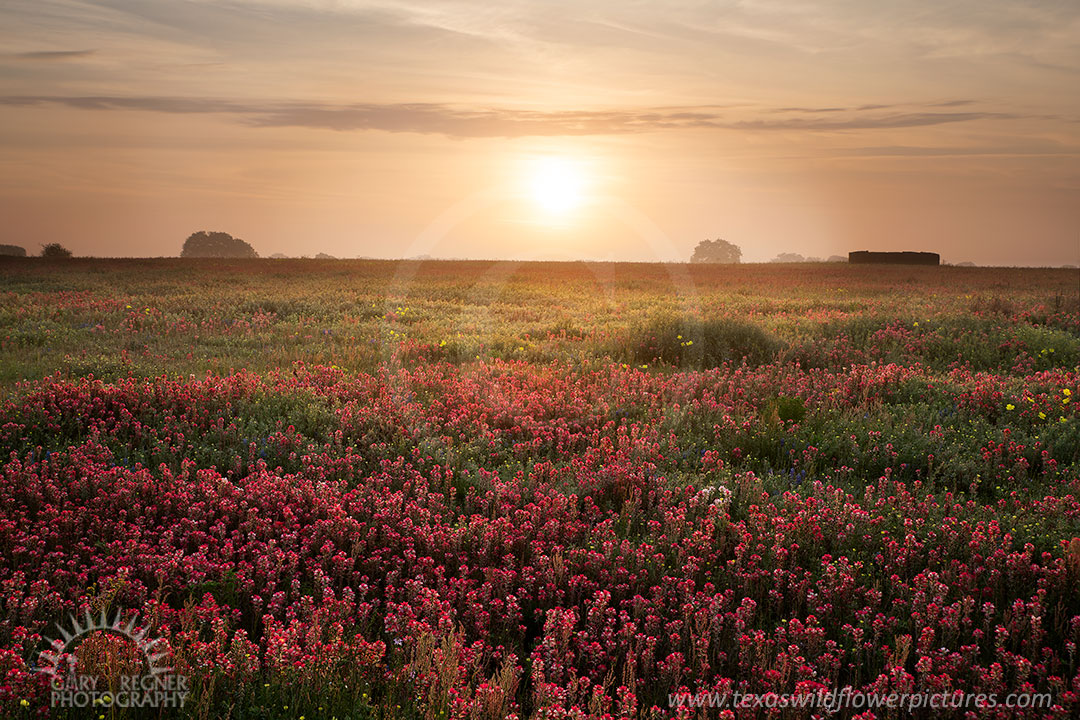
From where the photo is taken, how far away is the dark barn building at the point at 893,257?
64481 millimetres

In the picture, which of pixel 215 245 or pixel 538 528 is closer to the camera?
pixel 538 528

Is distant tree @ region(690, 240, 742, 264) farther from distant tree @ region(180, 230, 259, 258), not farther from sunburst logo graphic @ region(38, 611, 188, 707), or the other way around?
sunburst logo graphic @ region(38, 611, 188, 707)

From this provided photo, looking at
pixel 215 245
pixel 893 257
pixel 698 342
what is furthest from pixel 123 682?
pixel 215 245

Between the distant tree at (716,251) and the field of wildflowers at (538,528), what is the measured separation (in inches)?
5948

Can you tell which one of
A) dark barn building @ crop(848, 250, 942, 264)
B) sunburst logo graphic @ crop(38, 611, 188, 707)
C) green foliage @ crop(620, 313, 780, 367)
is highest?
dark barn building @ crop(848, 250, 942, 264)

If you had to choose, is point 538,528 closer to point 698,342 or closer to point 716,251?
point 698,342

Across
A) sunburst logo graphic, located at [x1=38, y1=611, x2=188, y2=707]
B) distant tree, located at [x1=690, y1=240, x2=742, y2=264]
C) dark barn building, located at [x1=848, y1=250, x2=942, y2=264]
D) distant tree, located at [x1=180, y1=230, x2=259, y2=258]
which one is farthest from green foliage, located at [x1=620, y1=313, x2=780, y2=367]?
distant tree, located at [x1=690, y1=240, x2=742, y2=264]

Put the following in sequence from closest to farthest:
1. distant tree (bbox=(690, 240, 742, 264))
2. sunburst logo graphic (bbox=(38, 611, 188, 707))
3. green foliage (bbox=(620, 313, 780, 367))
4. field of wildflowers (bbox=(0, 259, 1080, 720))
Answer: sunburst logo graphic (bbox=(38, 611, 188, 707))
field of wildflowers (bbox=(0, 259, 1080, 720))
green foliage (bbox=(620, 313, 780, 367))
distant tree (bbox=(690, 240, 742, 264))

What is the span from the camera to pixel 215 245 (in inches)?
5079

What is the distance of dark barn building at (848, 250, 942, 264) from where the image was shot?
64.5m

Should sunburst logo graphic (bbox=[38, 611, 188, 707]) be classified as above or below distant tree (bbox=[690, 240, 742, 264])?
below

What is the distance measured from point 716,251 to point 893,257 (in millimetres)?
97531

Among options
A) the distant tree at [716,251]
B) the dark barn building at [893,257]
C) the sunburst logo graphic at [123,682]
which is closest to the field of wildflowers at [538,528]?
the sunburst logo graphic at [123,682]

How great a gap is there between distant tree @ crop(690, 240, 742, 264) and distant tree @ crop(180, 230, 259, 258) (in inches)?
3602
